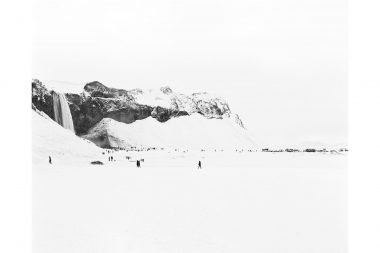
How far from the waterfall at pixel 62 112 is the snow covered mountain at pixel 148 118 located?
0.12 meters

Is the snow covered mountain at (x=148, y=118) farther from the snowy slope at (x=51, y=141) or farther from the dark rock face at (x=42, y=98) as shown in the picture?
the snowy slope at (x=51, y=141)

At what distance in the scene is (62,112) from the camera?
10203 millimetres

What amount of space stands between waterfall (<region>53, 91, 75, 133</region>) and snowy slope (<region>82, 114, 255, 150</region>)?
1.93 feet

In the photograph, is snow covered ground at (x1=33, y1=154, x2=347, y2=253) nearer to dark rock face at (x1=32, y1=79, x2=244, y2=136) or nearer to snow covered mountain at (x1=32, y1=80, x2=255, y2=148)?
snow covered mountain at (x1=32, y1=80, x2=255, y2=148)

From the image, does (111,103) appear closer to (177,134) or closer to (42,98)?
(177,134)

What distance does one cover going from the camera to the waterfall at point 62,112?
9.69 m

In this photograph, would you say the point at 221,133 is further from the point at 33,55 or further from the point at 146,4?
the point at 33,55

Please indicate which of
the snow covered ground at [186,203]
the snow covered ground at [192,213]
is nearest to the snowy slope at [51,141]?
the snow covered ground at [186,203]

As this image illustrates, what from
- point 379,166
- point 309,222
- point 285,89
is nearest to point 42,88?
point 285,89

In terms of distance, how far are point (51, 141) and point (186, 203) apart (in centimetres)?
360

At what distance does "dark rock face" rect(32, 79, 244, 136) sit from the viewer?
9.43m

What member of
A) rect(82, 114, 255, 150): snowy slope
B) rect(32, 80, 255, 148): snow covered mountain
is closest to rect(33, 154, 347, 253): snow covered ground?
rect(82, 114, 255, 150): snowy slope

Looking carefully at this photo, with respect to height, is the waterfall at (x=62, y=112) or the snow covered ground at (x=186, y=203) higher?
the waterfall at (x=62, y=112)

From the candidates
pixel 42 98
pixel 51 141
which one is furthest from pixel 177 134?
A: pixel 42 98
